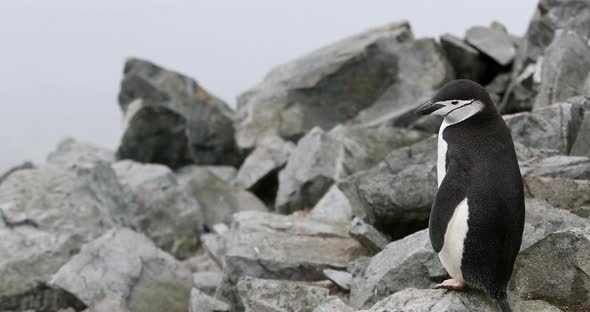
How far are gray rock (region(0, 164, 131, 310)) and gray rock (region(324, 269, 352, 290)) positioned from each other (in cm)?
467

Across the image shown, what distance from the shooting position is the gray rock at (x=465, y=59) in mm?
19828

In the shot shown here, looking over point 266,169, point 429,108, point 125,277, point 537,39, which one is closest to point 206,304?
point 125,277

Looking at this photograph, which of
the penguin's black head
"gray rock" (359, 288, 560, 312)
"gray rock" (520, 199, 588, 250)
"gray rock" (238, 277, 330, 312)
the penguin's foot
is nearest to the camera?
"gray rock" (359, 288, 560, 312)

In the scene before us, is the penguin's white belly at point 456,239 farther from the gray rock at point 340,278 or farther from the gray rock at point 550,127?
the gray rock at point 550,127

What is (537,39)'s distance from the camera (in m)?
17.6

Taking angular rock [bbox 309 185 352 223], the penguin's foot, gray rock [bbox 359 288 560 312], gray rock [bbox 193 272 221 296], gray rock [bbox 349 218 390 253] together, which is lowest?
gray rock [bbox 193 272 221 296]

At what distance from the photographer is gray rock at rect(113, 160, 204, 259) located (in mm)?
14914

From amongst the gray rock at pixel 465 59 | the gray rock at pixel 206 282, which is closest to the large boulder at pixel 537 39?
the gray rock at pixel 465 59

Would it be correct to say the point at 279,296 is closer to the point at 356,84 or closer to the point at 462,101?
the point at 462,101

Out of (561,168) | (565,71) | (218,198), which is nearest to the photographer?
(561,168)

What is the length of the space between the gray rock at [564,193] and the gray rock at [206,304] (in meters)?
4.26

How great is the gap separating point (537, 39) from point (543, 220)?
38.1ft

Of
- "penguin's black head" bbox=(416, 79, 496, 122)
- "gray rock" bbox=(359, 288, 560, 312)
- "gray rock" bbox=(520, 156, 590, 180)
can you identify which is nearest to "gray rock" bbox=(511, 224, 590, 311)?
"gray rock" bbox=(359, 288, 560, 312)

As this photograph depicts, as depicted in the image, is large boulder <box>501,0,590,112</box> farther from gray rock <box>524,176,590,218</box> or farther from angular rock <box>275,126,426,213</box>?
gray rock <box>524,176,590,218</box>
